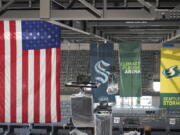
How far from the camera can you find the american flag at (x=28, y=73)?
5.57 meters

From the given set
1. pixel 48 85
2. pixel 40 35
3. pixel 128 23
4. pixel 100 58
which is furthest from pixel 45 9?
pixel 100 58

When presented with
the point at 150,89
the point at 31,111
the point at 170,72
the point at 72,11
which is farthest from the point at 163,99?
the point at 150,89

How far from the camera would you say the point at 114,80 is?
34.0ft

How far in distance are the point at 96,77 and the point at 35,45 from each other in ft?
20.4

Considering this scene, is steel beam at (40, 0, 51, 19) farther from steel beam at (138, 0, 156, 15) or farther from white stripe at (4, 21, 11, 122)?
white stripe at (4, 21, 11, 122)

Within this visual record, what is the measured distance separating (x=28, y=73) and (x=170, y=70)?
21.2ft

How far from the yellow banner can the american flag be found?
19.9 ft

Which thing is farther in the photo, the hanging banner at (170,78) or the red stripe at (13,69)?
the hanging banner at (170,78)

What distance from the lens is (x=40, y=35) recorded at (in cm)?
551

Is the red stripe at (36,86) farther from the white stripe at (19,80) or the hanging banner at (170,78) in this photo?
the hanging banner at (170,78)

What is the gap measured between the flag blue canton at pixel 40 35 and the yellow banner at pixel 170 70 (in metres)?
6.09

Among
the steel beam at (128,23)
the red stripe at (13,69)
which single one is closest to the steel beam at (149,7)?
the red stripe at (13,69)

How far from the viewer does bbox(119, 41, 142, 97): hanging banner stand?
11020mm

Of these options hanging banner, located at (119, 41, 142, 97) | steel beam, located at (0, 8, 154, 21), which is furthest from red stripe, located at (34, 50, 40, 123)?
hanging banner, located at (119, 41, 142, 97)
